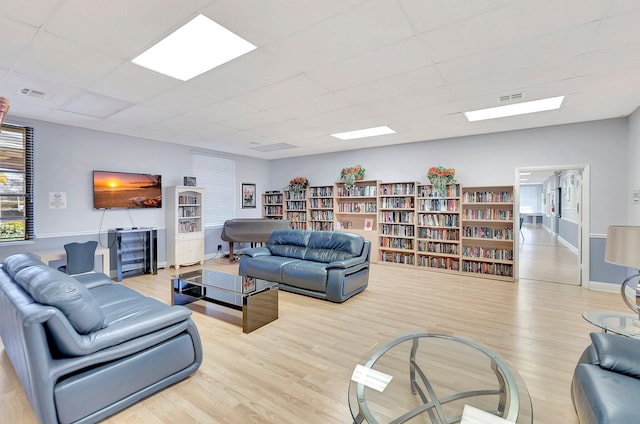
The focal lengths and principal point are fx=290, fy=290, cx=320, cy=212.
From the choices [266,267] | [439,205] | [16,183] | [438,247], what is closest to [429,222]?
[439,205]

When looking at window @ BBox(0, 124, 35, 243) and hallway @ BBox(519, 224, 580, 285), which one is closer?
window @ BBox(0, 124, 35, 243)

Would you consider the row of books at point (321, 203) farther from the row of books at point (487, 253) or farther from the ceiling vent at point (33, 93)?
the ceiling vent at point (33, 93)

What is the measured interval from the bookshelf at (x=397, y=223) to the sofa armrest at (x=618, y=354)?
4372 millimetres

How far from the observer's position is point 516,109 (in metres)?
4.12

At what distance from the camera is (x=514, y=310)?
12.2 ft

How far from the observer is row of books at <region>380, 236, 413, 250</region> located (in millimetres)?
6352

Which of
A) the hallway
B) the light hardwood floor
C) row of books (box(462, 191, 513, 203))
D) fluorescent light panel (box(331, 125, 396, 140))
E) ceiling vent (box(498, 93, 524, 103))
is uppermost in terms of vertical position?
fluorescent light panel (box(331, 125, 396, 140))

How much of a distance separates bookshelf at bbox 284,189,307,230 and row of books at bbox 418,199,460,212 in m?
3.04

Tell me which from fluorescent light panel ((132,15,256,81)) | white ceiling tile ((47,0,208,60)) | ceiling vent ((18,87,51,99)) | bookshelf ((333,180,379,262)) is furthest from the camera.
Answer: bookshelf ((333,180,379,262))

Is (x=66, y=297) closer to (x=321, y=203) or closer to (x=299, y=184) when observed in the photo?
(x=321, y=203)

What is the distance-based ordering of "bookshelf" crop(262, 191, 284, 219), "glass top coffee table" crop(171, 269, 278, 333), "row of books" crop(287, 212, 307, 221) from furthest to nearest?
1. "bookshelf" crop(262, 191, 284, 219)
2. "row of books" crop(287, 212, 307, 221)
3. "glass top coffee table" crop(171, 269, 278, 333)

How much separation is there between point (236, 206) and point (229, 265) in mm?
1961

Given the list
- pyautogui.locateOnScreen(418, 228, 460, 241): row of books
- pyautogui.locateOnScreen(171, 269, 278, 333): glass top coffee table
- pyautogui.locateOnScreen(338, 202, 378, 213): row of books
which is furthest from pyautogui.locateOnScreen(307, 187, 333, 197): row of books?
pyautogui.locateOnScreen(171, 269, 278, 333): glass top coffee table

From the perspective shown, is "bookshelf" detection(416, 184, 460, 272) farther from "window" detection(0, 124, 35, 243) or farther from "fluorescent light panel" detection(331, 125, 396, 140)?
"window" detection(0, 124, 35, 243)
